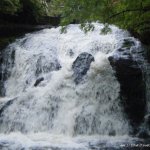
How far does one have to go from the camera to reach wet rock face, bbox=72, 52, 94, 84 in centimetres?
1523

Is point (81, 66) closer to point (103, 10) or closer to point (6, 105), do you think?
point (6, 105)

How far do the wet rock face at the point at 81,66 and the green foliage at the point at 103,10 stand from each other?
203 inches

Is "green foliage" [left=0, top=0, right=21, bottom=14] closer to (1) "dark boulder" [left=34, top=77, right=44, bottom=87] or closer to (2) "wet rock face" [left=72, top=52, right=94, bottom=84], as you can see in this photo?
(1) "dark boulder" [left=34, top=77, right=44, bottom=87]

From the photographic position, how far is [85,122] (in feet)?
44.5

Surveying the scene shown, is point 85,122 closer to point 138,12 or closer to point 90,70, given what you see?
point 90,70

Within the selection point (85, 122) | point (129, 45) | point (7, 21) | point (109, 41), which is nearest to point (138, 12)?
point (85, 122)

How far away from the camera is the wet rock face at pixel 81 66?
15227 millimetres

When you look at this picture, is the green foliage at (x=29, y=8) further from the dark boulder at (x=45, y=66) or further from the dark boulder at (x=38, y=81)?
the dark boulder at (x=38, y=81)

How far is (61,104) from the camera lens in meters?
14.3

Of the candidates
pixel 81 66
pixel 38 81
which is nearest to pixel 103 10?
pixel 81 66

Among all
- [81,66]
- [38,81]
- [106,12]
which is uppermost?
[81,66]

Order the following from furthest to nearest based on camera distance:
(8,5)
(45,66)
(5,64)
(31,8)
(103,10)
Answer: (31,8) → (8,5) → (5,64) → (45,66) → (103,10)

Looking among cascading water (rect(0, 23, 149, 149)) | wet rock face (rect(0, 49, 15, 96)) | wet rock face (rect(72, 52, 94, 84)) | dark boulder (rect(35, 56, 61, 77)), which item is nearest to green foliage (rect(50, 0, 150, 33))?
cascading water (rect(0, 23, 149, 149))

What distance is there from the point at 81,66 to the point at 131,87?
7.71 feet
